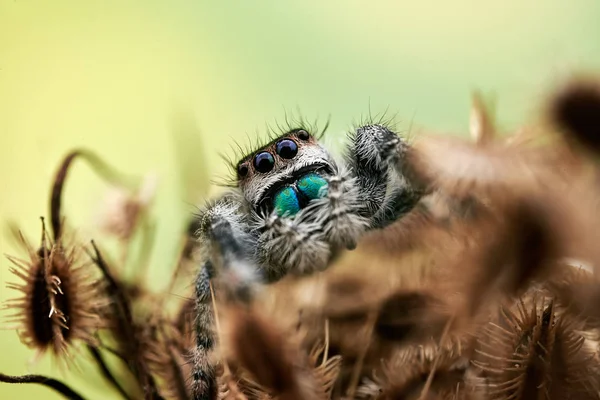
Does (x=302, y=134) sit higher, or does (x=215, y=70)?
(x=215, y=70)

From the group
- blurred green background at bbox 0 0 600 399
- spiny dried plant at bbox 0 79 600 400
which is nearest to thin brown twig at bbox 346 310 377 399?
spiny dried plant at bbox 0 79 600 400

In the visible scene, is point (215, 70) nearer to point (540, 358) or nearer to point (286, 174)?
point (286, 174)

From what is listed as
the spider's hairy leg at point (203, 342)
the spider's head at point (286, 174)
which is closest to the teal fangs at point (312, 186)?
the spider's head at point (286, 174)

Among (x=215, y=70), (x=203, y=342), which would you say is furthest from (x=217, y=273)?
(x=215, y=70)

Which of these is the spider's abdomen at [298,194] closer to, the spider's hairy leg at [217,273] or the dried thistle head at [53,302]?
the spider's hairy leg at [217,273]

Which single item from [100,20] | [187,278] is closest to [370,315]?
[187,278]

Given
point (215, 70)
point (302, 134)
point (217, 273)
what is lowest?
point (217, 273)

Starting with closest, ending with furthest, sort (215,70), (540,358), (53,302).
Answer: (540,358), (53,302), (215,70)
